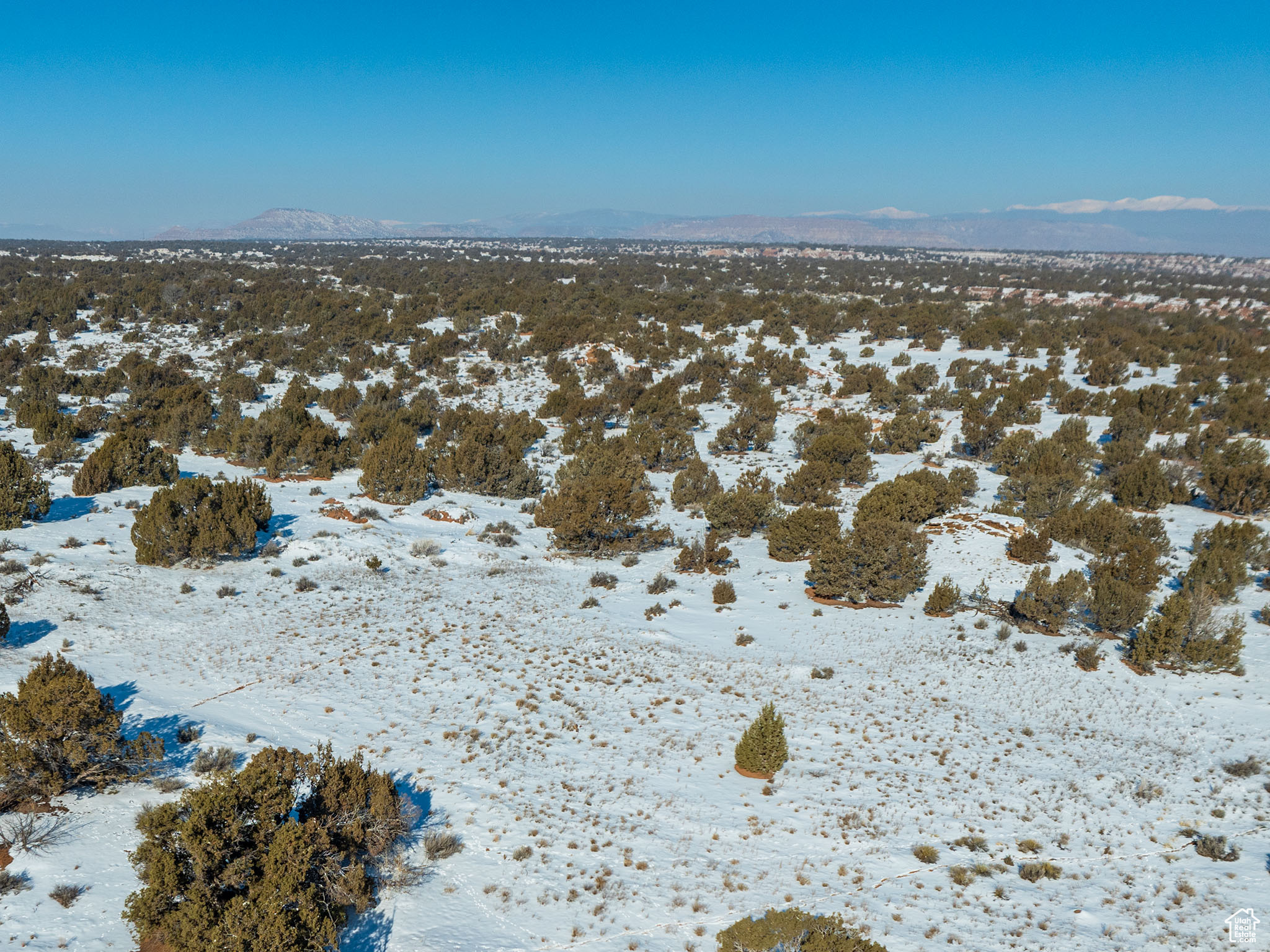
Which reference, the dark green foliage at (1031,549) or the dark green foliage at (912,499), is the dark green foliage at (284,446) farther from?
the dark green foliage at (1031,549)

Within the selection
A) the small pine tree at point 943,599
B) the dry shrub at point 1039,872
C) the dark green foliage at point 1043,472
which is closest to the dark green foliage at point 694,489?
the small pine tree at point 943,599

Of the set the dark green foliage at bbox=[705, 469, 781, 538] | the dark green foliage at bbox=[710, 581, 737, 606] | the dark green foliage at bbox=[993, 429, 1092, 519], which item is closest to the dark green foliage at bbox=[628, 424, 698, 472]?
the dark green foliage at bbox=[705, 469, 781, 538]

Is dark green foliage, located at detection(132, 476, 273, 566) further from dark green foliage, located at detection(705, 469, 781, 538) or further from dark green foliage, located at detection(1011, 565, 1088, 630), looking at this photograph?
dark green foliage, located at detection(1011, 565, 1088, 630)

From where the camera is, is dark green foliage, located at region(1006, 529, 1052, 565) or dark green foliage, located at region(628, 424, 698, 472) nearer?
dark green foliage, located at region(1006, 529, 1052, 565)

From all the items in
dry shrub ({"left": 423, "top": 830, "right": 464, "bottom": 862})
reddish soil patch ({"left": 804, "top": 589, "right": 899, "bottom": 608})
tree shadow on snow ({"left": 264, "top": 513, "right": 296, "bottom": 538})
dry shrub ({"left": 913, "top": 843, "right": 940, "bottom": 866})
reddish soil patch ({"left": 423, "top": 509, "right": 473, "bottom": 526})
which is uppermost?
tree shadow on snow ({"left": 264, "top": 513, "right": 296, "bottom": 538})

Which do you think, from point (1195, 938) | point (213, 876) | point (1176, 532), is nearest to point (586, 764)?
point (213, 876)
